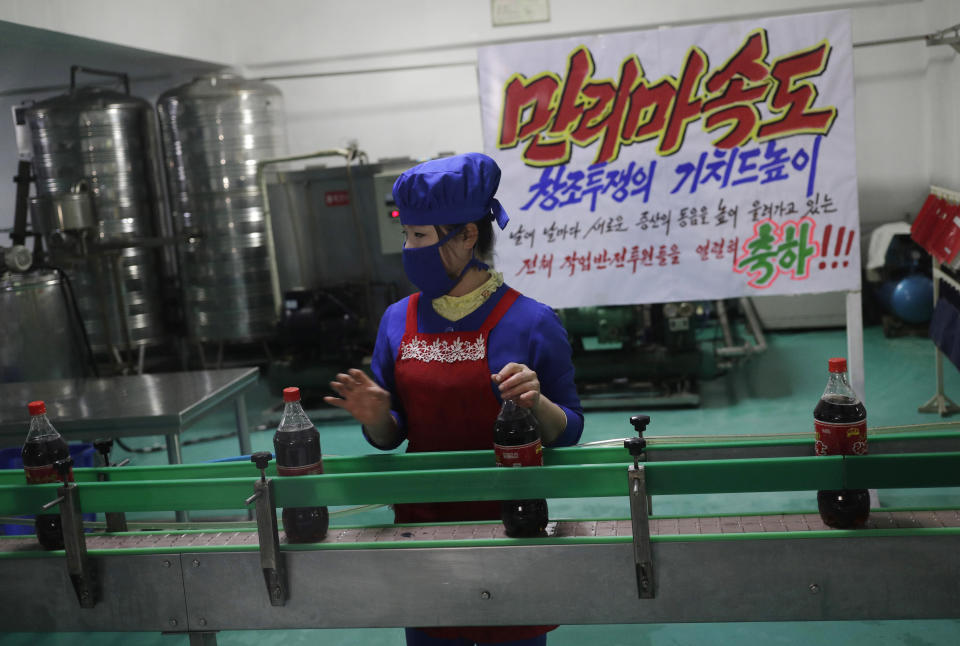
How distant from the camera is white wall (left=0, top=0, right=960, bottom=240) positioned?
770cm

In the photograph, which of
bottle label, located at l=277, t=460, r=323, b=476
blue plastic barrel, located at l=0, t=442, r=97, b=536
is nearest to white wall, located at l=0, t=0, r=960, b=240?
blue plastic barrel, located at l=0, t=442, r=97, b=536

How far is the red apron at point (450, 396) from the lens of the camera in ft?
6.19

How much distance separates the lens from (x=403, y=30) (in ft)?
27.2

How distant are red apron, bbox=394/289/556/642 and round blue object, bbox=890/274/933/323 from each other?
618 centimetres

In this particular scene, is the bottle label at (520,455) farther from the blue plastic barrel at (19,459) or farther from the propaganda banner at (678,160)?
the blue plastic barrel at (19,459)

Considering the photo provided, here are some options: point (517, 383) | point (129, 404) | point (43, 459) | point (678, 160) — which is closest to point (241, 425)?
point (129, 404)

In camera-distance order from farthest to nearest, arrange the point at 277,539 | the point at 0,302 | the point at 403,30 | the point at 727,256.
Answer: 1. the point at 403,30
2. the point at 0,302
3. the point at 727,256
4. the point at 277,539

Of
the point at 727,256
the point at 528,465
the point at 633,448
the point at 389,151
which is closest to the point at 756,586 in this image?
the point at 633,448

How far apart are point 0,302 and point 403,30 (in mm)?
4423

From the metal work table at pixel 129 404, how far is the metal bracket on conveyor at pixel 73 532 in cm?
198

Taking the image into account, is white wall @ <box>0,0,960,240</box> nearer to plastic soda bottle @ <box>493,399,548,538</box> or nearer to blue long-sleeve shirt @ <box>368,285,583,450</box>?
blue long-sleeve shirt @ <box>368,285,583,450</box>

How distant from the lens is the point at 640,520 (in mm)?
1465

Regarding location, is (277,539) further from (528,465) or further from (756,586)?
(756,586)

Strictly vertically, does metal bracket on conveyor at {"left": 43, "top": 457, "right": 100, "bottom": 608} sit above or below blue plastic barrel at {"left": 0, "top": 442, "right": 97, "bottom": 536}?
above
